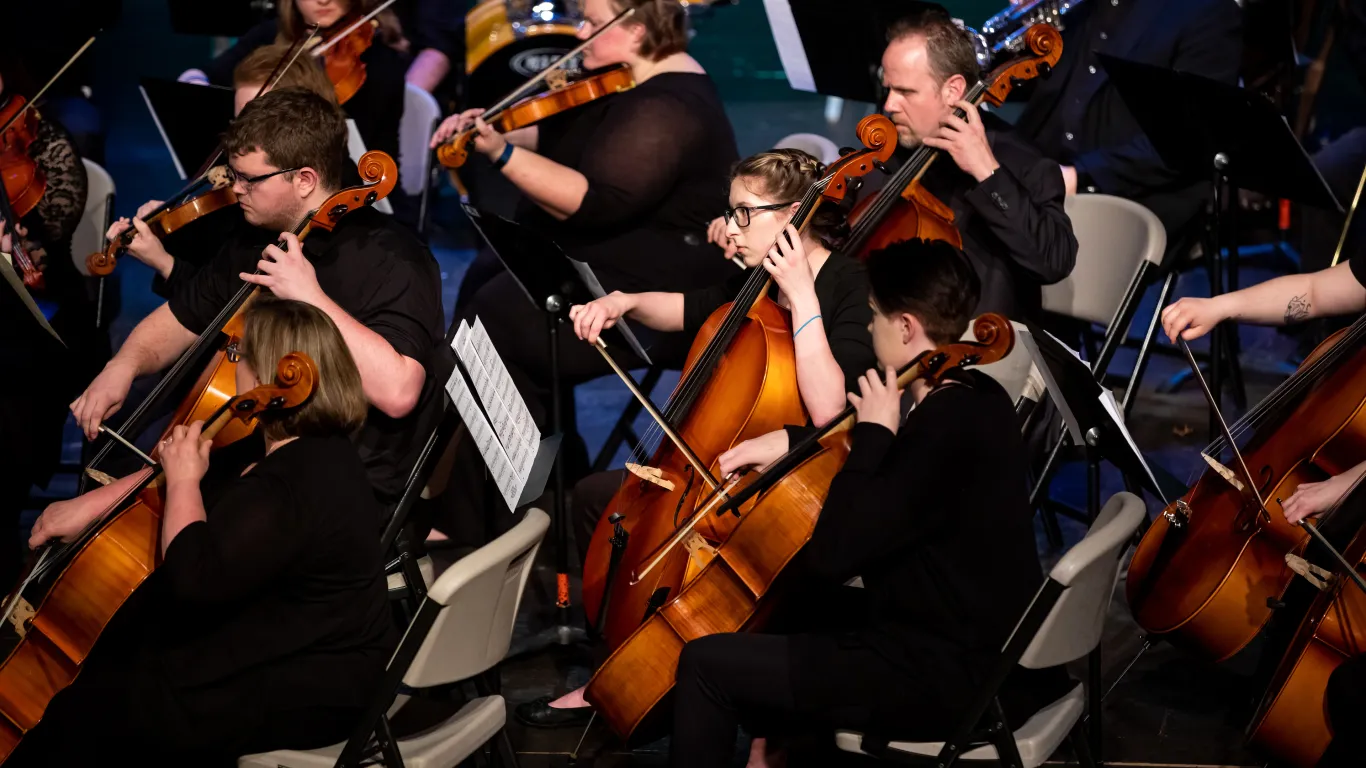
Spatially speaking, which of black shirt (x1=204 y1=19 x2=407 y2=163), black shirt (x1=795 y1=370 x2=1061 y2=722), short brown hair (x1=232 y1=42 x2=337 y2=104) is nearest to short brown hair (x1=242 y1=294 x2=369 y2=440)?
black shirt (x1=795 y1=370 x2=1061 y2=722)

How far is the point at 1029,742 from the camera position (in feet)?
7.78

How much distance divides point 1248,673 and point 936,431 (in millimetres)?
1419

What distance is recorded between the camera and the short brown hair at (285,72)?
371 centimetres

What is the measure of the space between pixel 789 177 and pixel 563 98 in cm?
112

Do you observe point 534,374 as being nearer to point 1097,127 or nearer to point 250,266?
point 250,266

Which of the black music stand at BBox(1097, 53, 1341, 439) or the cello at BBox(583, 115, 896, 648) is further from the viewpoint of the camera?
the black music stand at BBox(1097, 53, 1341, 439)

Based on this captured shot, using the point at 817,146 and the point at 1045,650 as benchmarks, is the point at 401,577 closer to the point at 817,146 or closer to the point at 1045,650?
the point at 1045,650

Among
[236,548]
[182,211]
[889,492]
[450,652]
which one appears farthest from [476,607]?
Result: [182,211]

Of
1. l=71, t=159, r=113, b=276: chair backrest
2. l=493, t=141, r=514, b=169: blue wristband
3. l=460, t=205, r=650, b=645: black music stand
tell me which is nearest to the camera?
l=460, t=205, r=650, b=645: black music stand

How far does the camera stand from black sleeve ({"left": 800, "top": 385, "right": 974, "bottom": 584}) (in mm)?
2324

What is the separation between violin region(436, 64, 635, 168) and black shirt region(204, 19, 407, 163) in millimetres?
848

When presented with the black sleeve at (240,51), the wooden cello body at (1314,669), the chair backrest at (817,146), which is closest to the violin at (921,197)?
the chair backrest at (817,146)

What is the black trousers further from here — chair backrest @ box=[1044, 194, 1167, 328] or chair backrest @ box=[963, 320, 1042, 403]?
chair backrest @ box=[1044, 194, 1167, 328]

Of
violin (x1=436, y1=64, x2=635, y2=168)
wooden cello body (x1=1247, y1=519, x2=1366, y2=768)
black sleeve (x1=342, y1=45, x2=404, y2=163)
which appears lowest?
wooden cello body (x1=1247, y1=519, x2=1366, y2=768)
